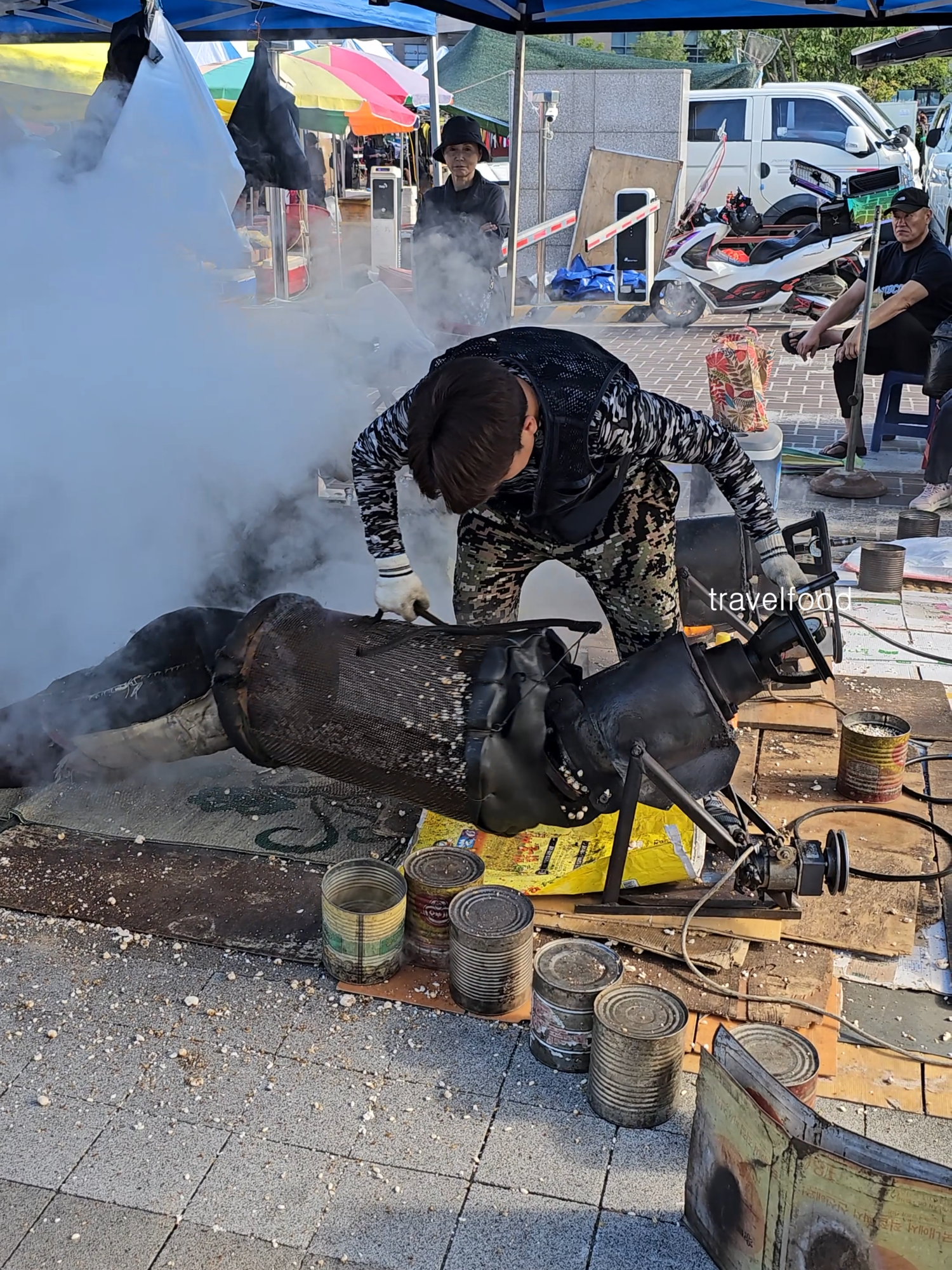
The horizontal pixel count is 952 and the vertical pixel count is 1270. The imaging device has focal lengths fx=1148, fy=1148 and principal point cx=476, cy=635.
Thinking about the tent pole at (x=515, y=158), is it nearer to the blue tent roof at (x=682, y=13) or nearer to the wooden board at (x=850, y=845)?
the blue tent roof at (x=682, y=13)

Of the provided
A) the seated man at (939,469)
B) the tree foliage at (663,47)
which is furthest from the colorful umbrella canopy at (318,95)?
the tree foliage at (663,47)

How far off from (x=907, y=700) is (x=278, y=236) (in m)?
5.44

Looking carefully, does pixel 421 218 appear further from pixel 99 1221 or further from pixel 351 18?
pixel 99 1221

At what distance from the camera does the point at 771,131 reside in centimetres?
1403

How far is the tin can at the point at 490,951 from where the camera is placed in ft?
7.95

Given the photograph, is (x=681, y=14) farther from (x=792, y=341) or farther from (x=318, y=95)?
(x=318, y=95)

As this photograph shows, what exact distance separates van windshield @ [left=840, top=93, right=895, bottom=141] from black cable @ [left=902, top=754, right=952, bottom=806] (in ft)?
41.1

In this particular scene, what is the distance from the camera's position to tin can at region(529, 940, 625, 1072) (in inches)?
89.9

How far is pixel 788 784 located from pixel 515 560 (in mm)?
1147

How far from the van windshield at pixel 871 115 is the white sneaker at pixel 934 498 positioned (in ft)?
32.0

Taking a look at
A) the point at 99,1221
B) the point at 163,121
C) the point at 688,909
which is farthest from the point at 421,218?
the point at 99,1221

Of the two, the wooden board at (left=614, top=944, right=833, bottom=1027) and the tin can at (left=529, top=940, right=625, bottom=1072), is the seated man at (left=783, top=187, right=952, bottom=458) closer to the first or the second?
the wooden board at (left=614, top=944, right=833, bottom=1027)

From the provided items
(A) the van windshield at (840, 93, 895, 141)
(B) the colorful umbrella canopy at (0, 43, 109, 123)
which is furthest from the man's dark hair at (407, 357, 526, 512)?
(A) the van windshield at (840, 93, 895, 141)

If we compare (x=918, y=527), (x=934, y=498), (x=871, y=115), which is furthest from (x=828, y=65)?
(x=918, y=527)
